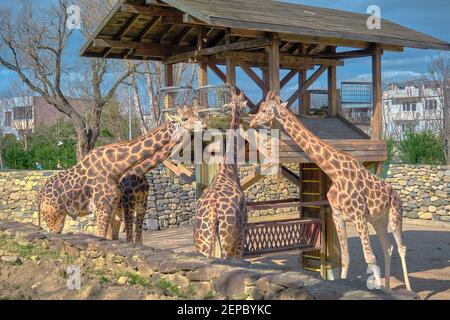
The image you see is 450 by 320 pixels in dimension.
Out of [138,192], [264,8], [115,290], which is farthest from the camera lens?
[264,8]

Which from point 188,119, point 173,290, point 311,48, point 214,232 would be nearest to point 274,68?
point 188,119

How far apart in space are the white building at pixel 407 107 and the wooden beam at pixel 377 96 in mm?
30268

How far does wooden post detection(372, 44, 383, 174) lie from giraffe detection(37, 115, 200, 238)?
4772 millimetres

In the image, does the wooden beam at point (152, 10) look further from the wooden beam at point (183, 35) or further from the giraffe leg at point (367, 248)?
the giraffe leg at point (367, 248)

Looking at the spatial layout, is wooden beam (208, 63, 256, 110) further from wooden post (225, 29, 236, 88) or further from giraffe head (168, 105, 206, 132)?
giraffe head (168, 105, 206, 132)

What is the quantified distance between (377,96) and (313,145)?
318 cm

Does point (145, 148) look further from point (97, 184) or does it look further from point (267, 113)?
point (267, 113)

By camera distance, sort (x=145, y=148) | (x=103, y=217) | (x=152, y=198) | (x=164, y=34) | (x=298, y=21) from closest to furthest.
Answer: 1. (x=103, y=217)
2. (x=145, y=148)
3. (x=298, y=21)
4. (x=164, y=34)
5. (x=152, y=198)

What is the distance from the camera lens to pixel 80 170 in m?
9.30

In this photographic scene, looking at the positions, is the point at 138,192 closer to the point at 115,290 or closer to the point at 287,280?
the point at 115,290

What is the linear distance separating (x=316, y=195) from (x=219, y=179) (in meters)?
4.84

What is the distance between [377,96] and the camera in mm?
12477

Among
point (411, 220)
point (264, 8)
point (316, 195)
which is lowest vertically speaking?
point (411, 220)
